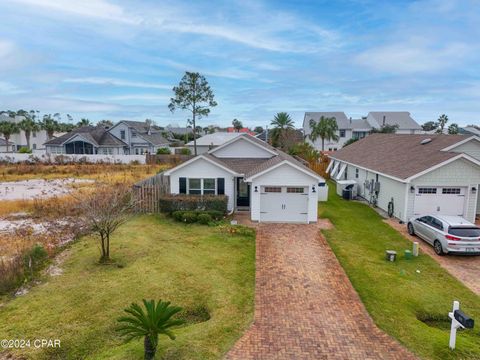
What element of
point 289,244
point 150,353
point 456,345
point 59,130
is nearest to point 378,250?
point 289,244

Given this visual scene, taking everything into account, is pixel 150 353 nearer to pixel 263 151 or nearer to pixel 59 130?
pixel 263 151

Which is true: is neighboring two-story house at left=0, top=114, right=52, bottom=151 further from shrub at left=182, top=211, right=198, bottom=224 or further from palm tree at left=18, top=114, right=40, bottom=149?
shrub at left=182, top=211, right=198, bottom=224

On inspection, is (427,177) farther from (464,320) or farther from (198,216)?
(198,216)

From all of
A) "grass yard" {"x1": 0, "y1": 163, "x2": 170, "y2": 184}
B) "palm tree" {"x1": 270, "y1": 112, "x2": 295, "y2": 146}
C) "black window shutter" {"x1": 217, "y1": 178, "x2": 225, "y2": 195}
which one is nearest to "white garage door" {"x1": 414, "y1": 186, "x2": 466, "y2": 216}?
"black window shutter" {"x1": 217, "y1": 178, "x2": 225, "y2": 195}

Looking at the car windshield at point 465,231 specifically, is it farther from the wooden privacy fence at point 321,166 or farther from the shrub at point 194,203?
the wooden privacy fence at point 321,166

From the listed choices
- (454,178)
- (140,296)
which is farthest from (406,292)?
(454,178)

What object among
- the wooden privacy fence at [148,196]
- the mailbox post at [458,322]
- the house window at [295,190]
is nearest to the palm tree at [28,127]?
the wooden privacy fence at [148,196]

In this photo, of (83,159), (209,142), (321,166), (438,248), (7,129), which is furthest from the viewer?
(7,129)
